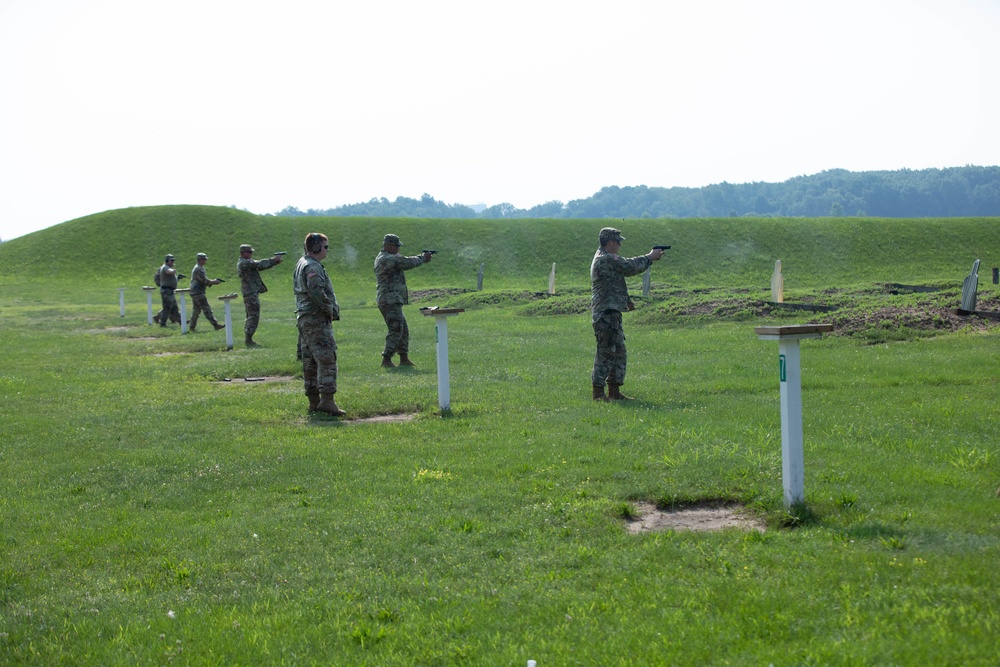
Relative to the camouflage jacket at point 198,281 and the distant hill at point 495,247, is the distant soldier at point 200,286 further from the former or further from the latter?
the distant hill at point 495,247

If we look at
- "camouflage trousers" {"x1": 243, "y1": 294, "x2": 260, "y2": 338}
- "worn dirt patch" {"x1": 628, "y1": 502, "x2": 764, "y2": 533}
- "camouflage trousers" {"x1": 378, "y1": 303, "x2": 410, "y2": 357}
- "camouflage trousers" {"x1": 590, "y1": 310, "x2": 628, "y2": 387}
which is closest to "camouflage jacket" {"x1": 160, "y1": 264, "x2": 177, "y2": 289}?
"camouflage trousers" {"x1": 243, "y1": 294, "x2": 260, "y2": 338}

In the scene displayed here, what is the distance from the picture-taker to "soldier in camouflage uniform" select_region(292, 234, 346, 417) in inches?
505

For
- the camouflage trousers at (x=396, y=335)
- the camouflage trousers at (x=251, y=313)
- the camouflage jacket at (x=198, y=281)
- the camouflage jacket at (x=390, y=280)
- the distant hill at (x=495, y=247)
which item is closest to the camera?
the camouflage jacket at (x=390, y=280)

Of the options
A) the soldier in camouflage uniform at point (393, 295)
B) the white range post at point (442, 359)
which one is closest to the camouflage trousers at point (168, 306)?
the soldier in camouflage uniform at point (393, 295)

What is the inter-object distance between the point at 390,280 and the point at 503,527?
444 inches

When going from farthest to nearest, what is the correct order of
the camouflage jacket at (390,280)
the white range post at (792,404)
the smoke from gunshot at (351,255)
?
1. the smoke from gunshot at (351,255)
2. the camouflage jacket at (390,280)
3. the white range post at (792,404)

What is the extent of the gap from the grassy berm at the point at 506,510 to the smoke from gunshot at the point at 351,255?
49.2m

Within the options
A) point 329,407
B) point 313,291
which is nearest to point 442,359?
point 329,407

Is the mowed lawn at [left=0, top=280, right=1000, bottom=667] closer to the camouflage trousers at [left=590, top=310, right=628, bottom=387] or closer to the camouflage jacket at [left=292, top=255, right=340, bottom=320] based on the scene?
the camouflage trousers at [left=590, top=310, right=628, bottom=387]

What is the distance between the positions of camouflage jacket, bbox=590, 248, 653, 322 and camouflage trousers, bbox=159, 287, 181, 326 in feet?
71.6

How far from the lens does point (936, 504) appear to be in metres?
7.03

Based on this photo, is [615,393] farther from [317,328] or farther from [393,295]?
[393,295]

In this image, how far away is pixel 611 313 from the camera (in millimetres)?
13156

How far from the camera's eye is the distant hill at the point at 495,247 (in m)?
63.6
